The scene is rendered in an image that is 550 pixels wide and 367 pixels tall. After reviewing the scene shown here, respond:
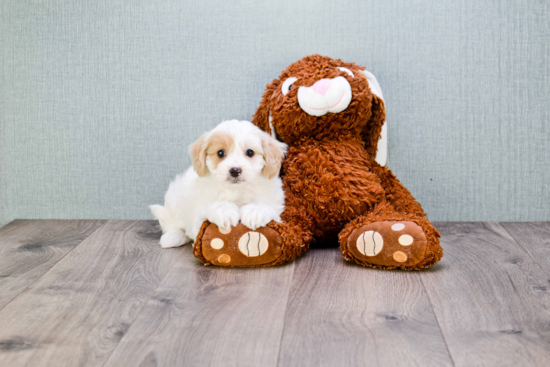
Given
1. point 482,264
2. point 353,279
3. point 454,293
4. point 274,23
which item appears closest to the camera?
point 454,293

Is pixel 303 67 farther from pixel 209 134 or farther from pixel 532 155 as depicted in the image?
pixel 532 155

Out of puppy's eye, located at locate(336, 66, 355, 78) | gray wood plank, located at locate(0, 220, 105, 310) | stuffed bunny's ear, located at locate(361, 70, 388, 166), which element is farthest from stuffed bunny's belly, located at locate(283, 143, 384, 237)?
gray wood plank, located at locate(0, 220, 105, 310)

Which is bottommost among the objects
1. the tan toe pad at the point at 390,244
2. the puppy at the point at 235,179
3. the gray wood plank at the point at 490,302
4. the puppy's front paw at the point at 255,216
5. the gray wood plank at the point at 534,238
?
the gray wood plank at the point at 534,238

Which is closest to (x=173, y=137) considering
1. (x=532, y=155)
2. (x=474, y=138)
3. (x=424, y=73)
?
(x=424, y=73)

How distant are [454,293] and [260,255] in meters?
0.53

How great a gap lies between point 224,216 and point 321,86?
1.62 feet

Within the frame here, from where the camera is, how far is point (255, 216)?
4.94 ft

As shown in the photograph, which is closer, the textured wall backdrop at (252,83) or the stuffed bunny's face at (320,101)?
the stuffed bunny's face at (320,101)

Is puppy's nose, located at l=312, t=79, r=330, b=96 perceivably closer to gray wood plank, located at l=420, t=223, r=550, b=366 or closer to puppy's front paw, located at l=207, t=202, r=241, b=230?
puppy's front paw, located at l=207, t=202, r=241, b=230

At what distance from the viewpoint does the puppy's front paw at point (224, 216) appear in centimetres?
151

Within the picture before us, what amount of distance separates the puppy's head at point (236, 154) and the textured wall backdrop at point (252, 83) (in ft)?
1.64

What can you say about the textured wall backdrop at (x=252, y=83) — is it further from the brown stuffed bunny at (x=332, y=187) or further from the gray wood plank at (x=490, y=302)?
the gray wood plank at (x=490, y=302)

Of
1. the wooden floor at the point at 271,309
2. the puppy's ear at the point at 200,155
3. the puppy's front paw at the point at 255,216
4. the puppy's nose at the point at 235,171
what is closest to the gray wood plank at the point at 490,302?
the wooden floor at the point at 271,309

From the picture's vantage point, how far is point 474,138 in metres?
2.02
